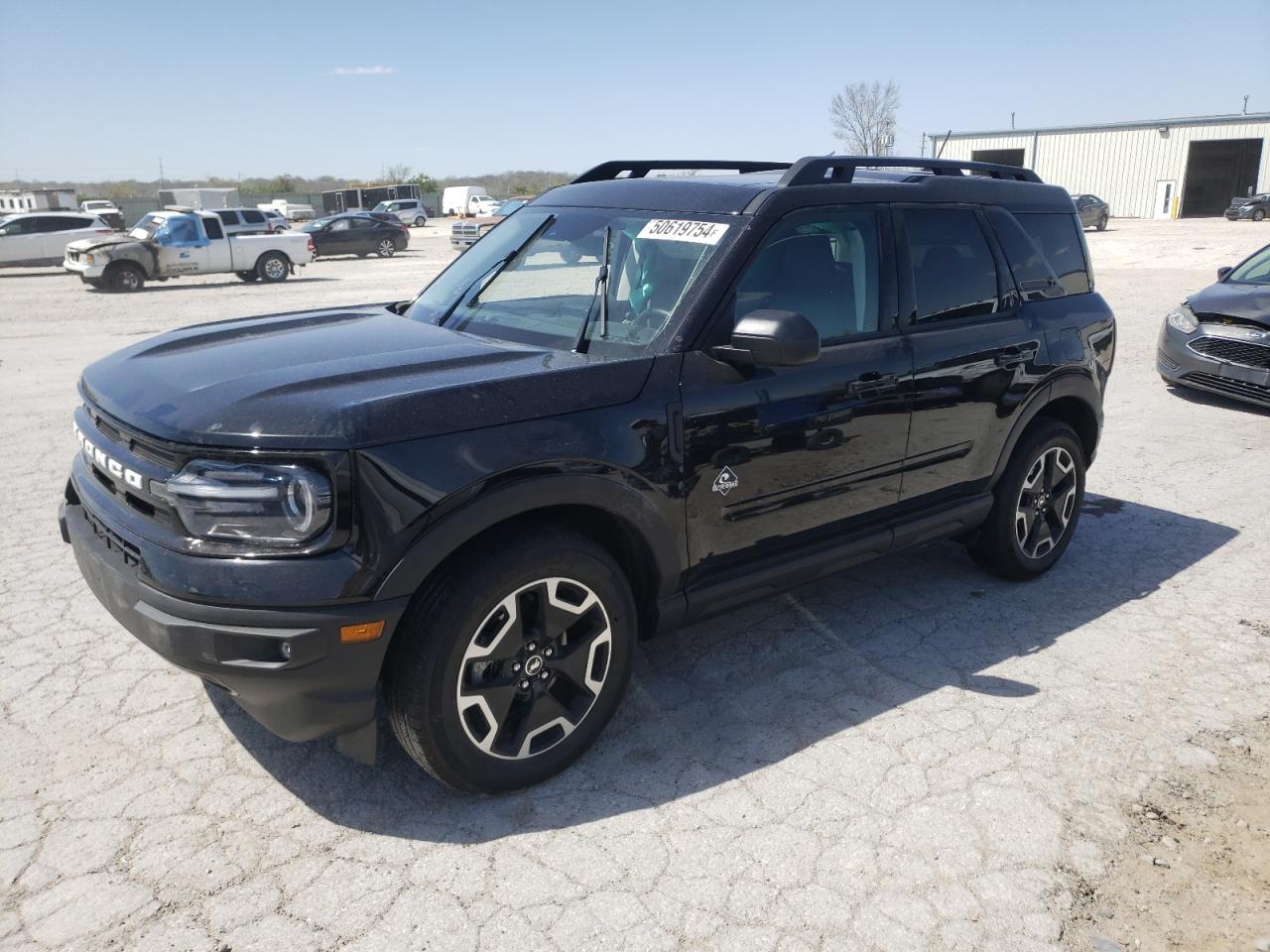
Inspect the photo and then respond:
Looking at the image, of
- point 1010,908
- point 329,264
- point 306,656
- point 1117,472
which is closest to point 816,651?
point 1010,908

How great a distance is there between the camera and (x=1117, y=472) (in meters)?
6.96

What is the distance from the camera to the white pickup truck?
20562mm

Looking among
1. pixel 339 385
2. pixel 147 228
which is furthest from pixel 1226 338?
pixel 147 228

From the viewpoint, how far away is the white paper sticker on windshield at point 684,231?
11.5 feet

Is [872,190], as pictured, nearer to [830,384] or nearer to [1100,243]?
[830,384]

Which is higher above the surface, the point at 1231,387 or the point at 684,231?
the point at 684,231

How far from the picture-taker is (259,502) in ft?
8.48

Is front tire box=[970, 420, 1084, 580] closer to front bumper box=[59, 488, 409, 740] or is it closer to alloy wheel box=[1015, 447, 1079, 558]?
alloy wheel box=[1015, 447, 1079, 558]

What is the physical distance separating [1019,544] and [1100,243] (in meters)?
31.9

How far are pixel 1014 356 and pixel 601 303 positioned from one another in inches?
83.1

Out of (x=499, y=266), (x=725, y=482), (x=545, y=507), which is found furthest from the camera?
(x=499, y=266)

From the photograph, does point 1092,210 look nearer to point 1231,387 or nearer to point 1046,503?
point 1231,387

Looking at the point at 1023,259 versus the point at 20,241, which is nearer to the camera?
the point at 1023,259

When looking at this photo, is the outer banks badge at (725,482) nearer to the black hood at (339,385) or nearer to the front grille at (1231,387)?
the black hood at (339,385)
